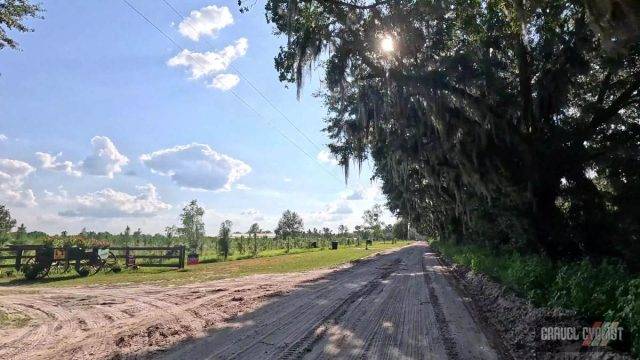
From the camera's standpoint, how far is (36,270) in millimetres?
20125

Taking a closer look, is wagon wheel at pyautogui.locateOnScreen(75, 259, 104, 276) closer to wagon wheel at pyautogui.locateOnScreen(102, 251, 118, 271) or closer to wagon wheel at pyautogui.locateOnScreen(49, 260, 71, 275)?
wagon wheel at pyautogui.locateOnScreen(102, 251, 118, 271)

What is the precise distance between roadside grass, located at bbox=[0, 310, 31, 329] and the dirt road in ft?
0.72

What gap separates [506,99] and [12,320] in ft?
51.2

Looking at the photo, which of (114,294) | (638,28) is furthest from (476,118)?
(114,294)

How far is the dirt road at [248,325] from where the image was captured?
21.3ft

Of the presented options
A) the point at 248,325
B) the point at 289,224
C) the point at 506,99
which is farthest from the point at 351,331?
the point at 289,224

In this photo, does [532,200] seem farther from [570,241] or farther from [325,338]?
[325,338]

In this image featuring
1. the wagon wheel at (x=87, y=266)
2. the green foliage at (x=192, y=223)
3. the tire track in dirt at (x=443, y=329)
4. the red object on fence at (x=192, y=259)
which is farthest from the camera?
the green foliage at (x=192, y=223)

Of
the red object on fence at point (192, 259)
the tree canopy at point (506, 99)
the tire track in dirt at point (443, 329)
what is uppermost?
the tree canopy at point (506, 99)

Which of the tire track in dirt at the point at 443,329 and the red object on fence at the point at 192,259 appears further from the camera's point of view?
the red object on fence at the point at 192,259

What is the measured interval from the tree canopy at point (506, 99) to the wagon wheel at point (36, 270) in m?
15.8

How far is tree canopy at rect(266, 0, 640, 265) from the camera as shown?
42.1 ft

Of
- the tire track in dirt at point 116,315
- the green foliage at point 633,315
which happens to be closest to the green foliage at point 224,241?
the tire track in dirt at point 116,315

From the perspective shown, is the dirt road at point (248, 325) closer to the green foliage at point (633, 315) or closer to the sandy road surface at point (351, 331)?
the sandy road surface at point (351, 331)
